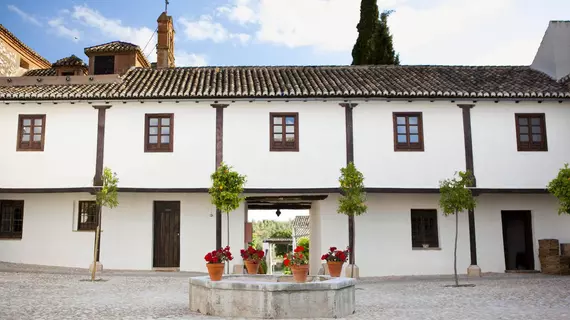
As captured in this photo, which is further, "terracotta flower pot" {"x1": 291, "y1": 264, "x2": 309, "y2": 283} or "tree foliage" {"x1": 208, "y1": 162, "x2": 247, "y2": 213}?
"tree foliage" {"x1": 208, "y1": 162, "x2": 247, "y2": 213}

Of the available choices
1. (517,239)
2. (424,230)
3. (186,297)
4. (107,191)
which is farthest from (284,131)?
(517,239)

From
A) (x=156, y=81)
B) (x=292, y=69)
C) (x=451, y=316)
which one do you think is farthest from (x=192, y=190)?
(x=451, y=316)

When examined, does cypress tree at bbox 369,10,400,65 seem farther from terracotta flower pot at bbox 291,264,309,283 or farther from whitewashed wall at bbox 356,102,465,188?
terracotta flower pot at bbox 291,264,309,283

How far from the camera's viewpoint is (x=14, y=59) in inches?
920

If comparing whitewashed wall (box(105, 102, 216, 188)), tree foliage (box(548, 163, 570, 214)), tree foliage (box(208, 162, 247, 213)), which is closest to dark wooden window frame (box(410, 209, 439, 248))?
tree foliage (box(548, 163, 570, 214))

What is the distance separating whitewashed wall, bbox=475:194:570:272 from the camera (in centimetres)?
→ 1780

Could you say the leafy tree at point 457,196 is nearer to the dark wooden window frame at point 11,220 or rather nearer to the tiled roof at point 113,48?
the tiled roof at point 113,48

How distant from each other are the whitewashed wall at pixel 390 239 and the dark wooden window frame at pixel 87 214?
767 cm

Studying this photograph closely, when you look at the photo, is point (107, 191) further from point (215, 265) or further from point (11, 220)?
point (215, 265)

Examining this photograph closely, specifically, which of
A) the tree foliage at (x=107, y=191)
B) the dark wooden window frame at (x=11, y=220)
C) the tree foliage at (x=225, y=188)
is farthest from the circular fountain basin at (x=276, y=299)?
the dark wooden window frame at (x=11, y=220)

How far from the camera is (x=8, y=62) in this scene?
22734mm

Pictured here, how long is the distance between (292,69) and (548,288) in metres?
11.5

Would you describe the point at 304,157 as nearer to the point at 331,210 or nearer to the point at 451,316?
the point at 331,210

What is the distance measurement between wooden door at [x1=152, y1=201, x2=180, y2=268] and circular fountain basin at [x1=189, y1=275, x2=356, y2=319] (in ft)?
29.5
